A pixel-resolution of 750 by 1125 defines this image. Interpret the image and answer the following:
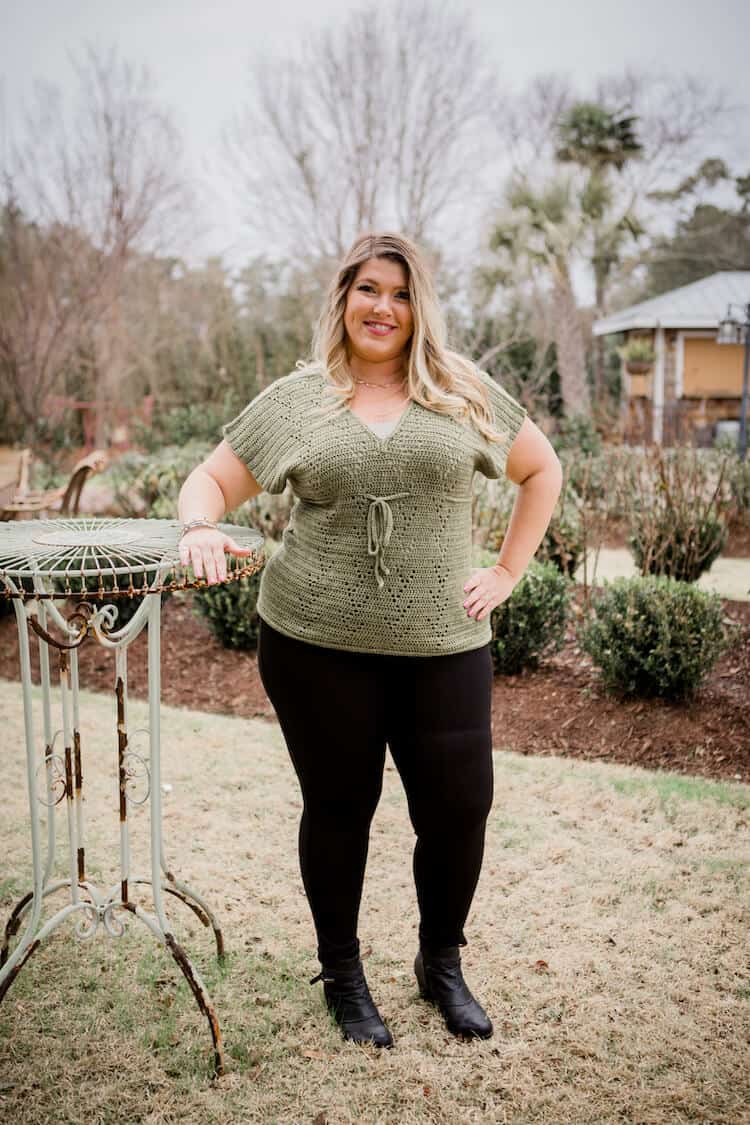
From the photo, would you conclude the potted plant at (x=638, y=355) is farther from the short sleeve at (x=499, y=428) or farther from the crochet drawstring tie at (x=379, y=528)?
the crochet drawstring tie at (x=379, y=528)

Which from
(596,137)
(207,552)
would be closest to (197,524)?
(207,552)

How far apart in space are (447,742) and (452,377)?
2.65 ft

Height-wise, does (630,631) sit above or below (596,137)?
below

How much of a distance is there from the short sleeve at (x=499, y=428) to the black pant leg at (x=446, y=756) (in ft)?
1.35

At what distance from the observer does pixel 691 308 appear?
18.8 metres

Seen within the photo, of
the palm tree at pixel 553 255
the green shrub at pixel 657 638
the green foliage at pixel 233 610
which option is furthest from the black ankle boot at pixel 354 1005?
the palm tree at pixel 553 255

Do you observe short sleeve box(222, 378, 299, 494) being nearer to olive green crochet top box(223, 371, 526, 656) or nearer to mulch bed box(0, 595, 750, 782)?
→ olive green crochet top box(223, 371, 526, 656)

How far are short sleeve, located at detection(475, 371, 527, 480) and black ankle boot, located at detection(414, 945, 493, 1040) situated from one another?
115cm

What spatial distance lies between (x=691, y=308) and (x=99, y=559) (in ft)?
62.4

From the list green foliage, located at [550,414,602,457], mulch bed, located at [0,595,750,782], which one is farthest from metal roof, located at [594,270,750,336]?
mulch bed, located at [0,595,750,782]

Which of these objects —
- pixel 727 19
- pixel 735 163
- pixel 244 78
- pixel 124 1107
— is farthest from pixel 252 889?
pixel 735 163

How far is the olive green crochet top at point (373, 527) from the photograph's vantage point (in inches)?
76.7

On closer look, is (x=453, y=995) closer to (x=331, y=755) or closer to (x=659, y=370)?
(x=331, y=755)

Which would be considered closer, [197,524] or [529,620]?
[197,524]
